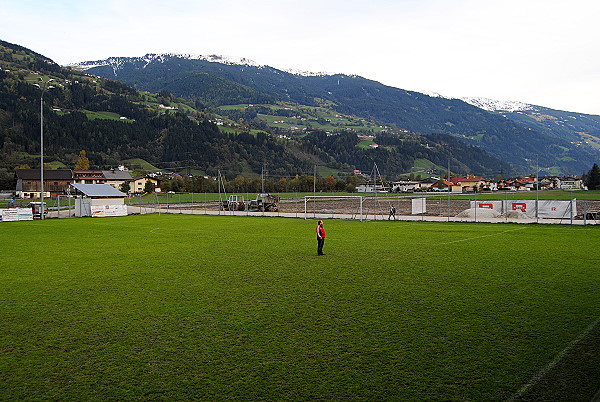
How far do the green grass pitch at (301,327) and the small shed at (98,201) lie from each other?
35642 mm

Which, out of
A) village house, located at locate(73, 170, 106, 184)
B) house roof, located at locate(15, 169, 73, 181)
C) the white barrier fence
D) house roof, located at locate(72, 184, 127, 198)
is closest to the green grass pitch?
the white barrier fence

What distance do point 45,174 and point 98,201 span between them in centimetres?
5999

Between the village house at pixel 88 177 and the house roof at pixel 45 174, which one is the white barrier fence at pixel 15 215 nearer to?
the house roof at pixel 45 174

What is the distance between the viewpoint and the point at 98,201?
5444 cm

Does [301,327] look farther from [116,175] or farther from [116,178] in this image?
[116,175]

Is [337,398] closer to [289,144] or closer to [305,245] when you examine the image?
[305,245]

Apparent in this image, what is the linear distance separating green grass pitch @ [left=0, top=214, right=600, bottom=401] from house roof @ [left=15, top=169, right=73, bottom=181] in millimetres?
90398

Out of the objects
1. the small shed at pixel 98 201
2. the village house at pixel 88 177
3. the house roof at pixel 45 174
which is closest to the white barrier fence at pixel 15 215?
the small shed at pixel 98 201

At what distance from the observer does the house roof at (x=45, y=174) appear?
98.1m

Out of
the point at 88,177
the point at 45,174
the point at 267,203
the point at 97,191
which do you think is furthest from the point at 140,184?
the point at 267,203

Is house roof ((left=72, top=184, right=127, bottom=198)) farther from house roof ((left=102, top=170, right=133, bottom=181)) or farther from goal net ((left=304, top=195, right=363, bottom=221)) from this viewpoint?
house roof ((left=102, top=170, right=133, bottom=181))

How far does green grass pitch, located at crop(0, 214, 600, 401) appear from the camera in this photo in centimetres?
663

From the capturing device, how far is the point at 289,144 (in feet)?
625

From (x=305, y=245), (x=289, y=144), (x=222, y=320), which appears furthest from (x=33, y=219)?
(x=289, y=144)
